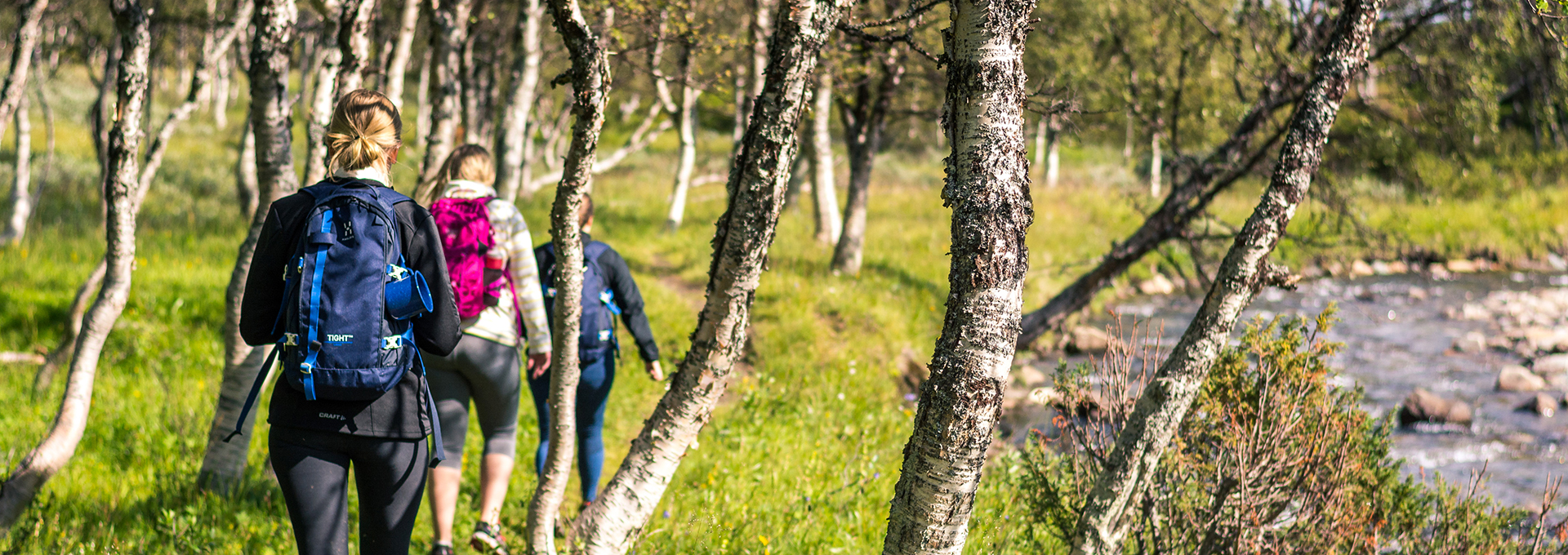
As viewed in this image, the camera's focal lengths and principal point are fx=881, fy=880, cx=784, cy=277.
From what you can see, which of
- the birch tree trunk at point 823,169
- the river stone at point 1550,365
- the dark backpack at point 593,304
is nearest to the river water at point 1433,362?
the river stone at point 1550,365

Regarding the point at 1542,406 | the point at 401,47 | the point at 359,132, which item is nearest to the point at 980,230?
the point at 359,132

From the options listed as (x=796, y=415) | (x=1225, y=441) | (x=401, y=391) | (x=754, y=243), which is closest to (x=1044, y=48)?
(x=796, y=415)

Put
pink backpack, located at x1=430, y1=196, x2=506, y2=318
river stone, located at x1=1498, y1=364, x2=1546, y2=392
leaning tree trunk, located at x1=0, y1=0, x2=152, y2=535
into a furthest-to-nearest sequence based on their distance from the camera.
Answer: river stone, located at x1=1498, y1=364, x2=1546, y2=392 < leaning tree trunk, located at x1=0, y1=0, x2=152, y2=535 < pink backpack, located at x1=430, y1=196, x2=506, y2=318

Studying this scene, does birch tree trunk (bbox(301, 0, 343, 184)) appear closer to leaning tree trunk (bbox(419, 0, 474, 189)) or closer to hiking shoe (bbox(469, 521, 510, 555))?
leaning tree trunk (bbox(419, 0, 474, 189))

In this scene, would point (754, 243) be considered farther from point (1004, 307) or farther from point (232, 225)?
point (232, 225)

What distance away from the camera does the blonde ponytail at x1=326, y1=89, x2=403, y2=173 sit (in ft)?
8.89

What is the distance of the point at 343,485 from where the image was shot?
2.73 m

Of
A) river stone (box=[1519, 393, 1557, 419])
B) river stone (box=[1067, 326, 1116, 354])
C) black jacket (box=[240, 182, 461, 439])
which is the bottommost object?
river stone (box=[1519, 393, 1557, 419])

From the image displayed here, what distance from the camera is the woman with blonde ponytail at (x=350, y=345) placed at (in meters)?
Result: 2.53

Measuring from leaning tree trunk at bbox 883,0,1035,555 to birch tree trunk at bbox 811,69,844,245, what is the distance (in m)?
8.22

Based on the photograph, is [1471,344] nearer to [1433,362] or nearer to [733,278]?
[1433,362]

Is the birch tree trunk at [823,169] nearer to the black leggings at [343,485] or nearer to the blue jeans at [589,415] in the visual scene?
the blue jeans at [589,415]

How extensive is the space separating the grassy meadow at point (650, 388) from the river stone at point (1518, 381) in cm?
249

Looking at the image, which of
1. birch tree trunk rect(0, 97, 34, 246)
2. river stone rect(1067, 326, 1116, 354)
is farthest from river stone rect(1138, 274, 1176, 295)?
birch tree trunk rect(0, 97, 34, 246)
